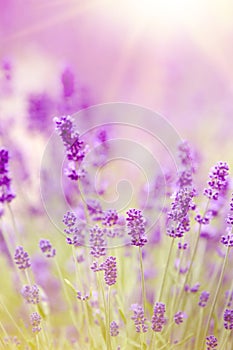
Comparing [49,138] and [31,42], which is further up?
[31,42]

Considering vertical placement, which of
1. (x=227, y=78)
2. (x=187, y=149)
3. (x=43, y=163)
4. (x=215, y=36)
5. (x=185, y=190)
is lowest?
(x=185, y=190)

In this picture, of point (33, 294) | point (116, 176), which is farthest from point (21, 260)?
point (116, 176)

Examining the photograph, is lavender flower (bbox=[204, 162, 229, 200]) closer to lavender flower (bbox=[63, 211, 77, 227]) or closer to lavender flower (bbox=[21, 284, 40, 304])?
lavender flower (bbox=[63, 211, 77, 227])

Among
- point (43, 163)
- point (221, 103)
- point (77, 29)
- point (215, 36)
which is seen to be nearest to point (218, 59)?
point (215, 36)

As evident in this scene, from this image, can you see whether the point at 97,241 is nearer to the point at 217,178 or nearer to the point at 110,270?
the point at 110,270

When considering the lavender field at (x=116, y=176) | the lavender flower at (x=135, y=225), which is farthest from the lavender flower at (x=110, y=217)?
the lavender flower at (x=135, y=225)

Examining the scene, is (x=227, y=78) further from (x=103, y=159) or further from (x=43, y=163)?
(x=103, y=159)

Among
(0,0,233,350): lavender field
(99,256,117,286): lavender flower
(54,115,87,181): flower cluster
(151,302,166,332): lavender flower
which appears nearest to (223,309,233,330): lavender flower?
(0,0,233,350): lavender field

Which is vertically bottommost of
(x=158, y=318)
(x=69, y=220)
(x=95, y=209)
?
(x=158, y=318)
